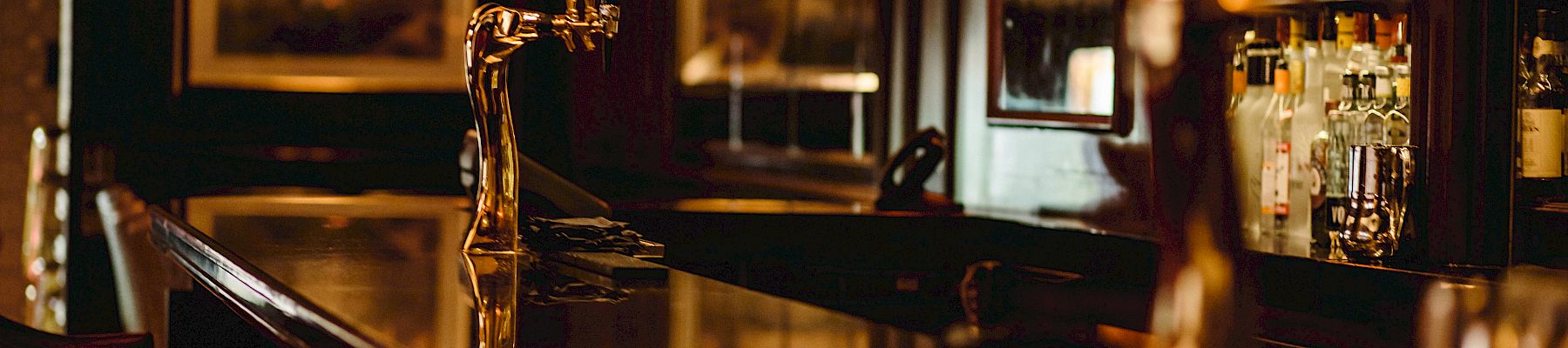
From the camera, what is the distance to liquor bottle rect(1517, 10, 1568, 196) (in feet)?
6.00

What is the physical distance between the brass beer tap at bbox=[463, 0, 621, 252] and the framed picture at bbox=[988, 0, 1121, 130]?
1.23m

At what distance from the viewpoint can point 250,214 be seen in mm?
2301

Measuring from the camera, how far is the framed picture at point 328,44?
4.46 metres

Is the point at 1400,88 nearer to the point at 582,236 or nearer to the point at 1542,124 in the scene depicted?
the point at 1542,124

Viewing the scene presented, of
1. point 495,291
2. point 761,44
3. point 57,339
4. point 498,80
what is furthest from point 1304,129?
point 761,44

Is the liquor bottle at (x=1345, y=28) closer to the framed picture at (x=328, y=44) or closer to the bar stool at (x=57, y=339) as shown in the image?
the bar stool at (x=57, y=339)

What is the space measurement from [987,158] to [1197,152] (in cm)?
157

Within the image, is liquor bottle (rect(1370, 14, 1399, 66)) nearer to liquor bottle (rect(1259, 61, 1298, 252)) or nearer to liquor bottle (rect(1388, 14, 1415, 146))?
liquor bottle (rect(1388, 14, 1415, 146))

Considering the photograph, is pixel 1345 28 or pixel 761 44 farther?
pixel 761 44

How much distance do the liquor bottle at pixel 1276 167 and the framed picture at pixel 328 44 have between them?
294 cm

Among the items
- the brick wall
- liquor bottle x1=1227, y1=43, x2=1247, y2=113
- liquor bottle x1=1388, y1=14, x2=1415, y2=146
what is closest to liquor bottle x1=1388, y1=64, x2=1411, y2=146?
liquor bottle x1=1388, y1=14, x2=1415, y2=146

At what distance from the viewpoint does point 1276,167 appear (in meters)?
2.12

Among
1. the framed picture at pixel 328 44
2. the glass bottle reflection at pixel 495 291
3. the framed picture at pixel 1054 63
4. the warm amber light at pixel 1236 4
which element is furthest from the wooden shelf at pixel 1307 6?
the framed picture at pixel 328 44

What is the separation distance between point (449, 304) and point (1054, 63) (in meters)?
1.84
